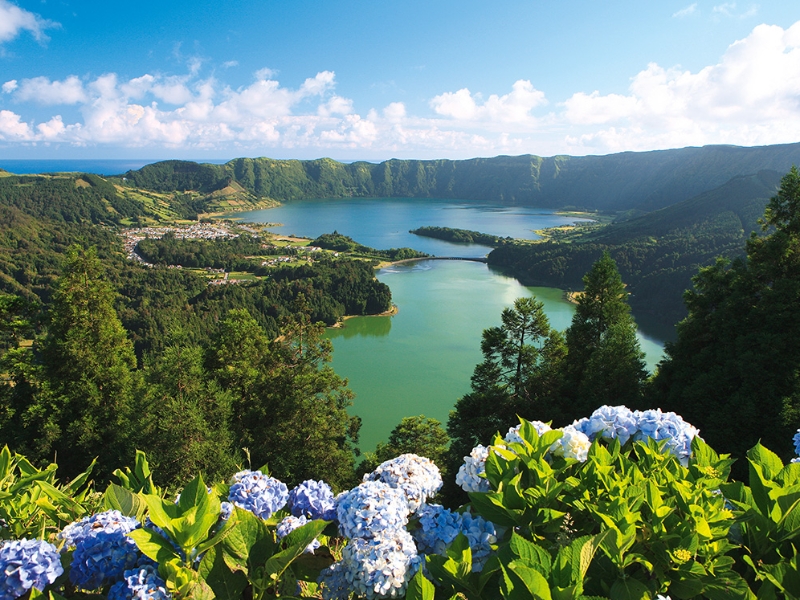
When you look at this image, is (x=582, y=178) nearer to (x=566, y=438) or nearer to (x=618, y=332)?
(x=618, y=332)

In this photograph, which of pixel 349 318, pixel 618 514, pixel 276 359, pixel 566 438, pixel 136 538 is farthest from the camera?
pixel 349 318

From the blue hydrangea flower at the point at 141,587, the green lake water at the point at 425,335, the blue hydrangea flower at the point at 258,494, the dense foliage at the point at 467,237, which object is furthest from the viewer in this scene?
the dense foliage at the point at 467,237

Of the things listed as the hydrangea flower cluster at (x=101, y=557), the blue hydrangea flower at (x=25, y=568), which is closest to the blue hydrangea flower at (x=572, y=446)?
the hydrangea flower cluster at (x=101, y=557)

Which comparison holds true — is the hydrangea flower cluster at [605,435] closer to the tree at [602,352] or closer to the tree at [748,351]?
the tree at [748,351]

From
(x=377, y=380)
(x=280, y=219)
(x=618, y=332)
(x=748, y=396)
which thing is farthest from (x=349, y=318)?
(x=280, y=219)

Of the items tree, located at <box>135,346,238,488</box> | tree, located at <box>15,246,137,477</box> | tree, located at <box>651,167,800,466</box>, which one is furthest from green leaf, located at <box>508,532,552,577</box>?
tree, located at <box>15,246,137,477</box>

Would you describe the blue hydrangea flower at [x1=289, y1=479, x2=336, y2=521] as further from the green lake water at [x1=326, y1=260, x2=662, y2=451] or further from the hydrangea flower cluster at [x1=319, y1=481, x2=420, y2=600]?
the green lake water at [x1=326, y1=260, x2=662, y2=451]

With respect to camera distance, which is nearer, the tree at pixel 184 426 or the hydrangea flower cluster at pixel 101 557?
the hydrangea flower cluster at pixel 101 557

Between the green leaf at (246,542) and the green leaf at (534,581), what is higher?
the green leaf at (534,581)
